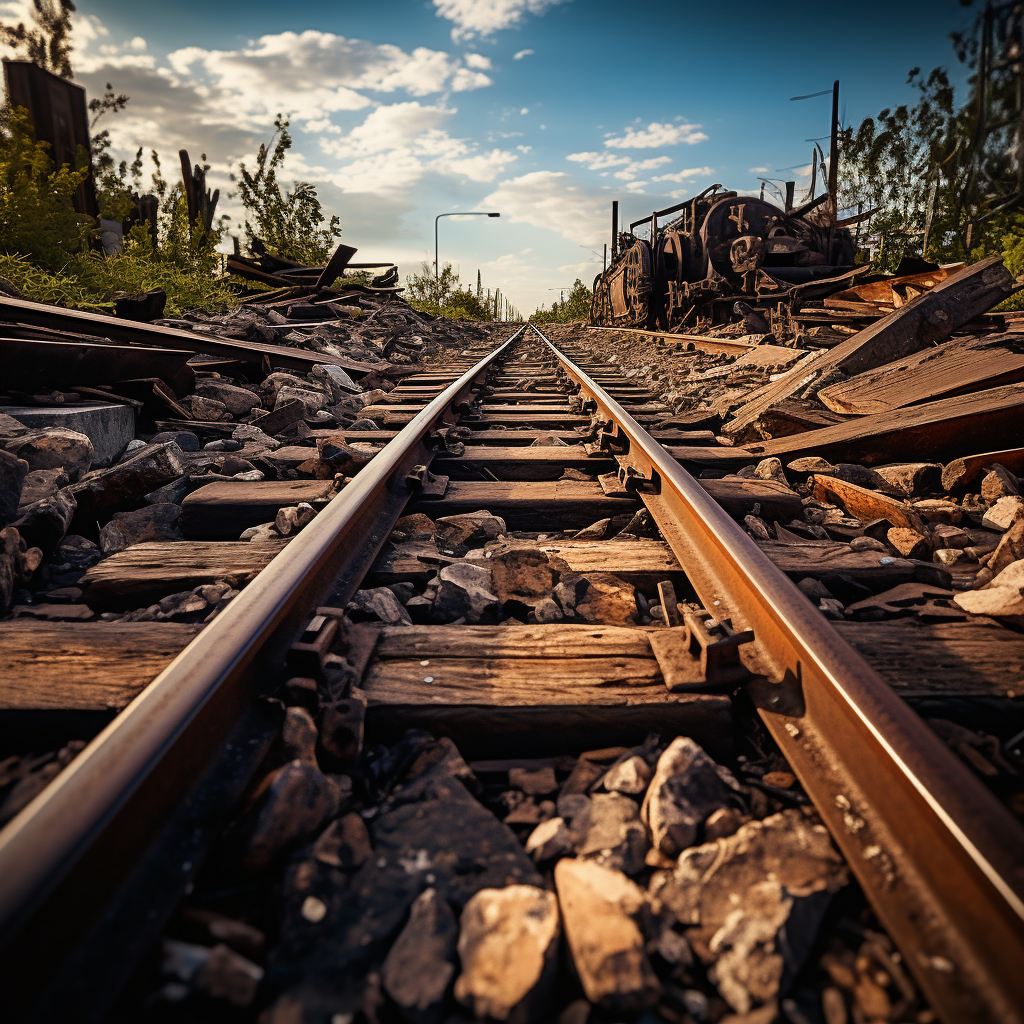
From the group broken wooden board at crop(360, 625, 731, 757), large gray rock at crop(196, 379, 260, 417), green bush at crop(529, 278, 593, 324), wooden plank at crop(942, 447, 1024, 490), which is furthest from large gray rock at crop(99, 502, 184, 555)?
green bush at crop(529, 278, 593, 324)

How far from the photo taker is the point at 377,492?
2.25 meters

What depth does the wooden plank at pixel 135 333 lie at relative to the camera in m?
3.86

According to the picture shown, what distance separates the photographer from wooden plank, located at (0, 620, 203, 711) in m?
1.20

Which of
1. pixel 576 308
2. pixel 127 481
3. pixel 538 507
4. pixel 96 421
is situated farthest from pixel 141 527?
pixel 576 308

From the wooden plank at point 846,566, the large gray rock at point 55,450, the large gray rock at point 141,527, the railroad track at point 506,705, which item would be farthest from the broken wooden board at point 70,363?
the wooden plank at point 846,566

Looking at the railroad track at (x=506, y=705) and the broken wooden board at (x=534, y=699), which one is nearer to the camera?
the railroad track at (x=506, y=705)

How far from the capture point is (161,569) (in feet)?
5.97

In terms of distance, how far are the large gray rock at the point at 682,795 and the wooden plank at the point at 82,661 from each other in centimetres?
96

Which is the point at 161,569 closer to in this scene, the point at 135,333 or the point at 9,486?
the point at 9,486

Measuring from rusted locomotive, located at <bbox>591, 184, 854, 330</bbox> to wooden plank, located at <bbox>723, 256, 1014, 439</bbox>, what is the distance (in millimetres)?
5282

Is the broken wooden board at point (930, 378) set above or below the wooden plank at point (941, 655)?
above

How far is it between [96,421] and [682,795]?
290cm

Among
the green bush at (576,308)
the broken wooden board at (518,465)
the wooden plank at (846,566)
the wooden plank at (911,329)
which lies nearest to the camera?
the wooden plank at (846,566)

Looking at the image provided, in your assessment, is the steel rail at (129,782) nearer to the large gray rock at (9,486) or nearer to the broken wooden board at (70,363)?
the large gray rock at (9,486)
